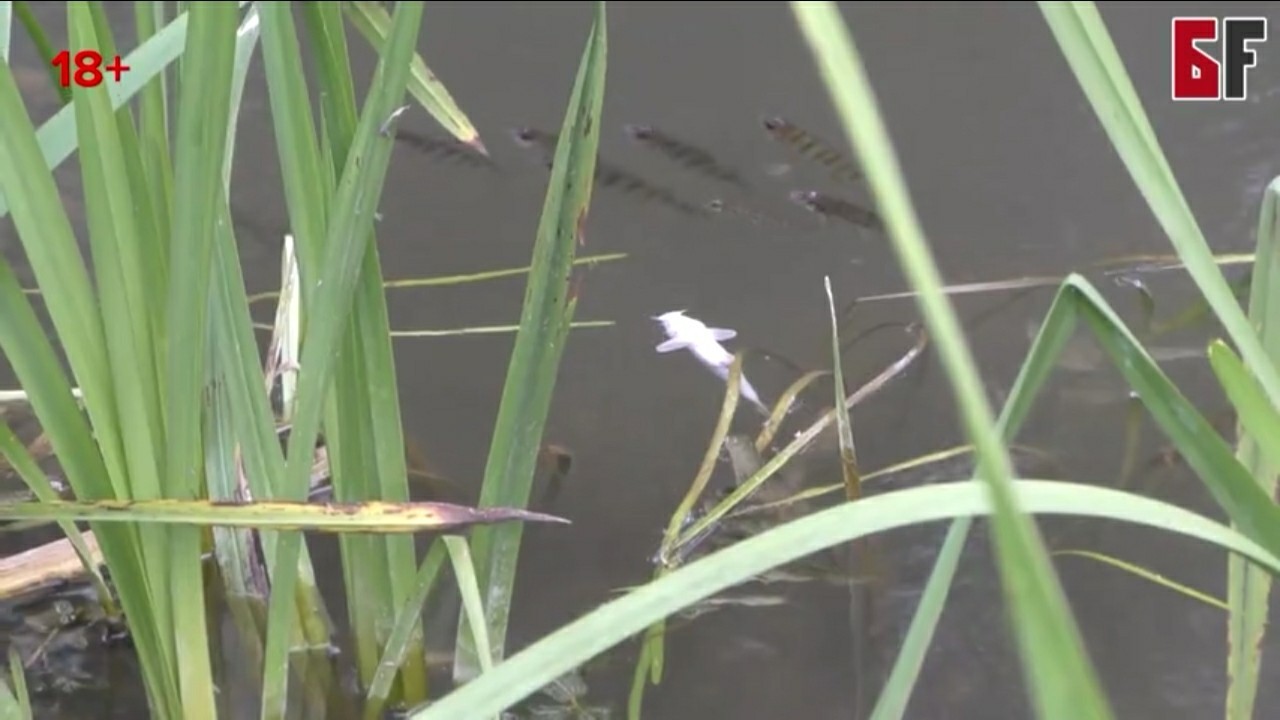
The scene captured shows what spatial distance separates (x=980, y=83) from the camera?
1019 millimetres

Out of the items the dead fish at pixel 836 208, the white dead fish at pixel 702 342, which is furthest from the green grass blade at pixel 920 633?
the dead fish at pixel 836 208

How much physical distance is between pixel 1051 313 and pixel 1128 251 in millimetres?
503

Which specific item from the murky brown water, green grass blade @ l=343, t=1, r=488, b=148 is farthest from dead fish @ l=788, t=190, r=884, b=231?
green grass blade @ l=343, t=1, r=488, b=148

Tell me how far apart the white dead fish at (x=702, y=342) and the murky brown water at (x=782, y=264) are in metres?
0.01

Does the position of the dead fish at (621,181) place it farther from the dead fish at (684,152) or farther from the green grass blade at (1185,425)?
the green grass blade at (1185,425)

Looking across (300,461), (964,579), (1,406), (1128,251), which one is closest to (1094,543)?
(964,579)

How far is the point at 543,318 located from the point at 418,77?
174 millimetres

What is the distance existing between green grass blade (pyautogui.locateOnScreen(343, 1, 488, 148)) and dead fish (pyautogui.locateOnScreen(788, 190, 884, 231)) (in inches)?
11.5

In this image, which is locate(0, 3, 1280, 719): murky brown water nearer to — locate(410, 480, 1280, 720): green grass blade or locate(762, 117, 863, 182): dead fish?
locate(762, 117, 863, 182): dead fish

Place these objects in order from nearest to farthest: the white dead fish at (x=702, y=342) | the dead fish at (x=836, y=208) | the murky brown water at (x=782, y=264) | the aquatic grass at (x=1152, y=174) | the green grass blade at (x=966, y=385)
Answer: the green grass blade at (x=966, y=385) → the aquatic grass at (x=1152, y=174) → the murky brown water at (x=782, y=264) → the white dead fish at (x=702, y=342) → the dead fish at (x=836, y=208)

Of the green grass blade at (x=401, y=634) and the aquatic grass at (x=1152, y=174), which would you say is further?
the green grass blade at (x=401, y=634)

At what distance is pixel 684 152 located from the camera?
0.97 m

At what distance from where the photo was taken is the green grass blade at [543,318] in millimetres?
468

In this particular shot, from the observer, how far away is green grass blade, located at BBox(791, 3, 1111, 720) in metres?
0.22
